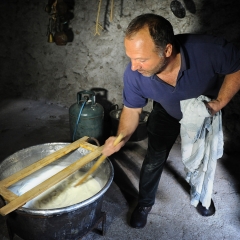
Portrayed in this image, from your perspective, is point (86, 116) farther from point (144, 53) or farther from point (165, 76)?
point (144, 53)

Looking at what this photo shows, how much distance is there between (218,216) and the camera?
229 cm

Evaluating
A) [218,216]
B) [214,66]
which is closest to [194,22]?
[214,66]

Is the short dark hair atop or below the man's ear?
atop

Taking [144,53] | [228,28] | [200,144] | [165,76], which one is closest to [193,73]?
[165,76]

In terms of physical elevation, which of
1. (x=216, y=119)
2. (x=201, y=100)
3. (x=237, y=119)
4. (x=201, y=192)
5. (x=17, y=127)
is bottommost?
(x=17, y=127)

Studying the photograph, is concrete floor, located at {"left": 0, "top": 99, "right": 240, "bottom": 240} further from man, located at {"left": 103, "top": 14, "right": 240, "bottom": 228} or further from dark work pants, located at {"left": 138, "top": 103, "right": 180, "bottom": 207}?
dark work pants, located at {"left": 138, "top": 103, "right": 180, "bottom": 207}

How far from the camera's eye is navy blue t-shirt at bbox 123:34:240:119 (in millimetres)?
1671

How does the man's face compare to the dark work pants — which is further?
the dark work pants

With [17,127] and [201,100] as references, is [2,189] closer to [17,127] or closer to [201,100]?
[201,100]

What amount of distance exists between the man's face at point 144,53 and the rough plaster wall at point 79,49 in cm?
179

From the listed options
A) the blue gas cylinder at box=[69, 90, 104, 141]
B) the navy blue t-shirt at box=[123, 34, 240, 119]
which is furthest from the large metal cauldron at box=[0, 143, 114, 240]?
the blue gas cylinder at box=[69, 90, 104, 141]

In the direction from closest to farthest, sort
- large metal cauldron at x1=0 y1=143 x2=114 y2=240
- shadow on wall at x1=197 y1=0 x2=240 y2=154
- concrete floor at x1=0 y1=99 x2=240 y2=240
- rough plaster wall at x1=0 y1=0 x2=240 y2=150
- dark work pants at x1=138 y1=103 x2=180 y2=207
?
large metal cauldron at x1=0 y1=143 x2=114 y2=240 < dark work pants at x1=138 y1=103 x2=180 y2=207 < concrete floor at x1=0 y1=99 x2=240 y2=240 < shadow on wall at x1=197 y1=0 x2=240 y2=154 < rough plaster wall at x1=0 y1=0 x2=240 y2=150

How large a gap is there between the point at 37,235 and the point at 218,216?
155 cm

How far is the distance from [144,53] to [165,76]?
34 centimetres
